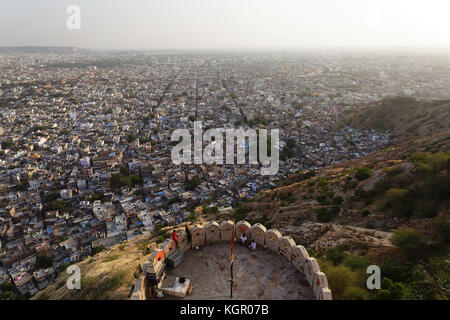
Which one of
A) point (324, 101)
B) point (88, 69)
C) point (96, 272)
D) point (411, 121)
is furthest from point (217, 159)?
point (88, 69)

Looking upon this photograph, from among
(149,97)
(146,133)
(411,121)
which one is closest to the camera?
(411,121)

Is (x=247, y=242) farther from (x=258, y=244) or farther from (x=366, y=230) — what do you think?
(x=366, y=230)

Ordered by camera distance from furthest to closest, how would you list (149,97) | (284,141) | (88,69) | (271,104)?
(88,69) → (149,97) → (271,104) → (284,141)

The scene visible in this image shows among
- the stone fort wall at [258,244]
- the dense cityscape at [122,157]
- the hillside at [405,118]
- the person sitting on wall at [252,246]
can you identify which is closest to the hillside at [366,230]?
the stone fort wall at [258,244]

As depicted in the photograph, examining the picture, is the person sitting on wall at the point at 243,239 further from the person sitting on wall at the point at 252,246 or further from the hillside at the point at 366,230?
the hillside at the point at 366,230

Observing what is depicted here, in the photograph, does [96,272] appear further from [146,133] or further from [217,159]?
[146,133]

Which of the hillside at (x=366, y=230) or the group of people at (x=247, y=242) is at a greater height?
the group of people at (x=247, y=242)

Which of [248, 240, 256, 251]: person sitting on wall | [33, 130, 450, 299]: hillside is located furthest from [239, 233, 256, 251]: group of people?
[33, 130, 450, 299]: hillside
